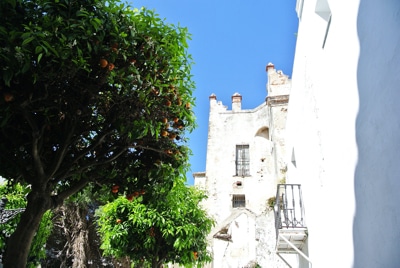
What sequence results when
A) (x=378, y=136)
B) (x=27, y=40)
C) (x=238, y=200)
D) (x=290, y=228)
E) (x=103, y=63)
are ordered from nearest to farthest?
1. (x=27, y=40)
2. (x=378, y=136)
3. (x=103, y=63)
4. (x=290, y=228)
5. (x=238, y=200)

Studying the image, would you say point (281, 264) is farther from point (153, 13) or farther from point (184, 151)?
point (153, 13)

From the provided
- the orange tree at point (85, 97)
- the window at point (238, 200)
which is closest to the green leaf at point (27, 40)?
the orange tree at point (85, 97)

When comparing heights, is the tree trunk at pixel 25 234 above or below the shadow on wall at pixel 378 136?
below

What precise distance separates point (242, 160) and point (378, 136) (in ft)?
79.8

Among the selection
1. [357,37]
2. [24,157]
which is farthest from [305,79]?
[24,157]

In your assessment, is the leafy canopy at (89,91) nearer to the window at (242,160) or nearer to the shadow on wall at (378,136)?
the shadow on wall at (378,136)

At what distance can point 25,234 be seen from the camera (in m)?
4.23

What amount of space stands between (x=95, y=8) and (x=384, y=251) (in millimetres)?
4076

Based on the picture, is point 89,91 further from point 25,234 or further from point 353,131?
point 353,131

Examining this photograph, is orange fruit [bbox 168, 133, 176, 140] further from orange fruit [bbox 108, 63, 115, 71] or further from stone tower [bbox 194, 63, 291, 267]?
stone tower [bbox 194, 63, 291, 267]

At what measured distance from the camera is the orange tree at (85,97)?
13.3 feet

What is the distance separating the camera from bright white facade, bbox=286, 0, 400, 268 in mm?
3746

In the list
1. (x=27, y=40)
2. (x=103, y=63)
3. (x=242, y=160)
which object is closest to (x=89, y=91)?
(x=103, y=63)

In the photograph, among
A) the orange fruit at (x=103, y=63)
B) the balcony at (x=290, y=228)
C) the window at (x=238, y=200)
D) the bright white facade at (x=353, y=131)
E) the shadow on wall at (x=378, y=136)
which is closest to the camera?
the shadow on wall at (x=378, y=136)
